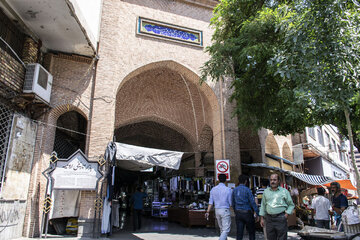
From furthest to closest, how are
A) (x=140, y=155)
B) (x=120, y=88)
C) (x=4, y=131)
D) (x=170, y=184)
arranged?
(x=170, y=184)
(x=120, y=88)
(x=140, y=155)
(x=4, y=131)

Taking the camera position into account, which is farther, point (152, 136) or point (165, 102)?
point (152, 136)

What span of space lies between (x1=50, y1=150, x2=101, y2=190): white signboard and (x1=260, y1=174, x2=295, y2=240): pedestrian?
14.9 ft

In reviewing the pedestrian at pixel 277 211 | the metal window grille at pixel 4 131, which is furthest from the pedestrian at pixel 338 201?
the metal window grille at pixel 4 131

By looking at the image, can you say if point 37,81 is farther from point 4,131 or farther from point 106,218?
point 106,218

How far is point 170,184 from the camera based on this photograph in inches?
460

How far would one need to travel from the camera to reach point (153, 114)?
11.6 metres

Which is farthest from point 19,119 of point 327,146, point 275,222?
point 327,146

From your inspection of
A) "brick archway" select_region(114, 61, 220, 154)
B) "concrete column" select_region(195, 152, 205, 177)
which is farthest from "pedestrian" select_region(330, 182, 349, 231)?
"concrete column" select_region(195, 152, 205, 177)

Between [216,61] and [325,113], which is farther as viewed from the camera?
[216,61]

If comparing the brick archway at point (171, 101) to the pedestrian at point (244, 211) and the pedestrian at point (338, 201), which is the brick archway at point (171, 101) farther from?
the pedestrian at point (244, 211)

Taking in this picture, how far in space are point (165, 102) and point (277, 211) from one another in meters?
8.23

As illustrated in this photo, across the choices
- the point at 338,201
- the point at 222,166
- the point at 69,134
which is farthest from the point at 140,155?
the point at 338,201

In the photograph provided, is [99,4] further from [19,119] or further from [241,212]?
[241,212]

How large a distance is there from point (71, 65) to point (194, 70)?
4.11m
